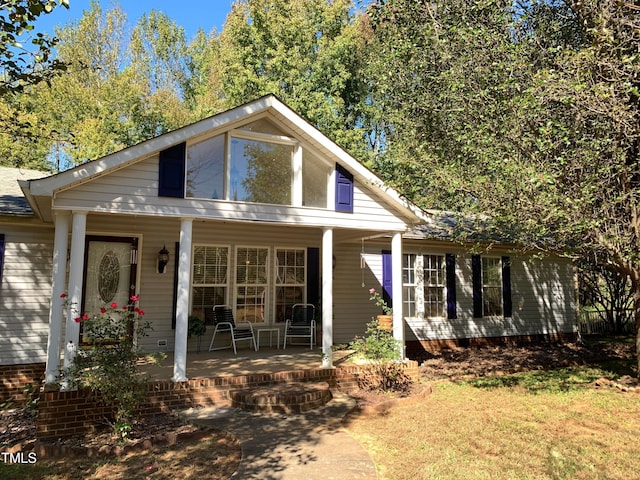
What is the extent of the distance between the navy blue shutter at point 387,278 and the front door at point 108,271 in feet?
18.6

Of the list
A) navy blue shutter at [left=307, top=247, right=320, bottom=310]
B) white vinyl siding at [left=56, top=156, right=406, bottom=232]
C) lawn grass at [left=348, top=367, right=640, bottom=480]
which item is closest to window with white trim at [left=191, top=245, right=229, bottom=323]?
navy blue shutter at [left=307, top=247, right=320, bottom=310]

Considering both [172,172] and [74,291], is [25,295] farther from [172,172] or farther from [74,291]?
[172,172]

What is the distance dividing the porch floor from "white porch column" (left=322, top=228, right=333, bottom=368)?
0.31 m

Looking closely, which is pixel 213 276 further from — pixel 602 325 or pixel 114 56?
pixel 114 56

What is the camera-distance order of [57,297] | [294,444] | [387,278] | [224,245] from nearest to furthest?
[294,444], [57,297], [224,245], [387,278]

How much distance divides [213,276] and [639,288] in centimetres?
813

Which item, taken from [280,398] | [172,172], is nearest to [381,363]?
[280,398]

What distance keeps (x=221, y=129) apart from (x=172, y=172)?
3.58 feet

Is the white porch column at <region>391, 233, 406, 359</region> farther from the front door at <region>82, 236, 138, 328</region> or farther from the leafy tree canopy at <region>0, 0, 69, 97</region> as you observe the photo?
the leafy tree canopy at <region>0, 0, 69, 97</region>

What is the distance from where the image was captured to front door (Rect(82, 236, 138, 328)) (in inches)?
318

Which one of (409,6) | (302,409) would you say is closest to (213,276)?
(302,409)

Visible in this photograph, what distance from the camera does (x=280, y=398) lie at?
6.06 meters

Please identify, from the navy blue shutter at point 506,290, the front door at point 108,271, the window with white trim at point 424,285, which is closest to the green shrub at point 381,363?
the window with white trim at point 424,285

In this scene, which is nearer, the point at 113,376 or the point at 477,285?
the point at 113,376
